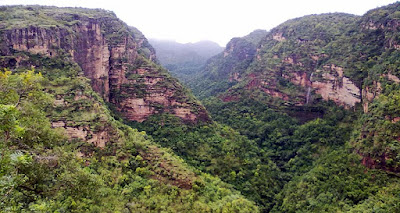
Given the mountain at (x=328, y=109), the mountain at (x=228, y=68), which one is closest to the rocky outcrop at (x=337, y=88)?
the mountain at (x=328, y=109)

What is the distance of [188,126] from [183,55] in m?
115

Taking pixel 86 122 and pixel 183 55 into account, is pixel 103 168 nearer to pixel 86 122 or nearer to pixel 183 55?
pixel 86 122

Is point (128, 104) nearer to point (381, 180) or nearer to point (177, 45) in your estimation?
point (381, 180)

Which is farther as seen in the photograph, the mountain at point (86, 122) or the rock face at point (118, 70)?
the rock face at point (118, 70)

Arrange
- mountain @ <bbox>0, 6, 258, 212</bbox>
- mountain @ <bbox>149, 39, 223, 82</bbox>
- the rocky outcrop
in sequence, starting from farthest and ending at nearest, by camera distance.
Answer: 1. mountain @ <bbox>149, 39, 223, 82</bbox>
2. the rocky outcrop
3. mountain @ <bbox>0, 6, 258, 212</bbox>

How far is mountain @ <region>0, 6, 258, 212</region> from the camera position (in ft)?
28.9

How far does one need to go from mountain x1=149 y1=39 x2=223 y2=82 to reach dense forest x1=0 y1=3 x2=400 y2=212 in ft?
195

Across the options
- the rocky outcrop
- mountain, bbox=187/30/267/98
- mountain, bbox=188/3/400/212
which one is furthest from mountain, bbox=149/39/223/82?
the rocky outcrop

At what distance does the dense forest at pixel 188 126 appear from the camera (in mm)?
10227

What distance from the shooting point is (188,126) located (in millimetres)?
38469

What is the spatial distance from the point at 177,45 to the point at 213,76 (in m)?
84.5

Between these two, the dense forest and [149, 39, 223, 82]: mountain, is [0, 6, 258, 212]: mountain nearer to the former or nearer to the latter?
the dense forest

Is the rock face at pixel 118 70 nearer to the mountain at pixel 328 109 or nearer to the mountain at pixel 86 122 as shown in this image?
the mountain at pixel 86 122

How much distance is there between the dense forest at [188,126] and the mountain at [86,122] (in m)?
0.09
